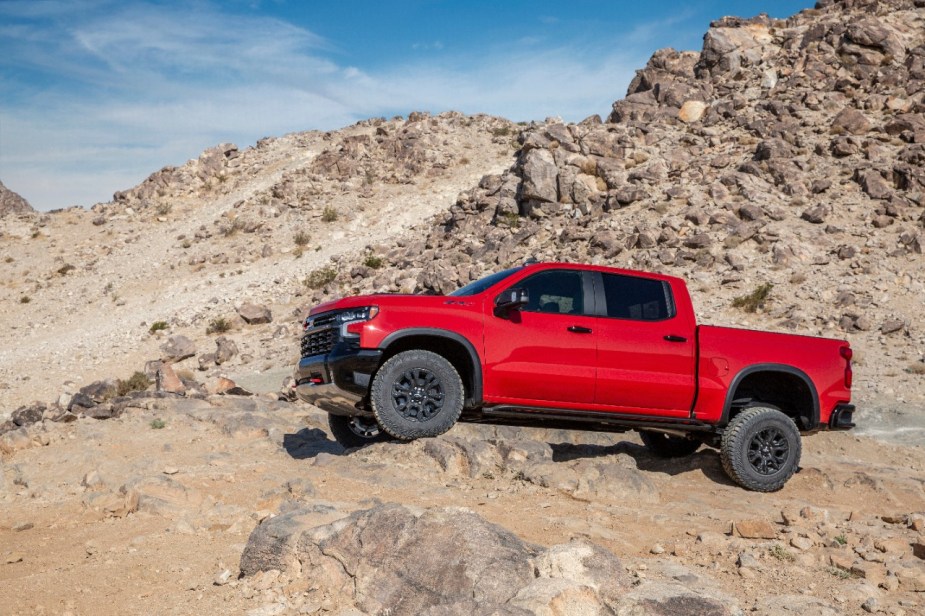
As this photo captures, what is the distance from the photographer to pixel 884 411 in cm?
1712

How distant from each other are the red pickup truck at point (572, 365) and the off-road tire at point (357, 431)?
3.68 feet

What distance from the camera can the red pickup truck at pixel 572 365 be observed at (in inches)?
325

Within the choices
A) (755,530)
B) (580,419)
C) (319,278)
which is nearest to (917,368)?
(580,419)

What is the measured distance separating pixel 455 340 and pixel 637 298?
2227 mm

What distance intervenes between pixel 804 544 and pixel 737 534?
539 mm

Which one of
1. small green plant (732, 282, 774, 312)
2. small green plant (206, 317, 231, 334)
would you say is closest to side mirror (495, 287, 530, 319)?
small green plant (732, 282, 774, 312)

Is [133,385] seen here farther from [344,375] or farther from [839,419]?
[839,419]

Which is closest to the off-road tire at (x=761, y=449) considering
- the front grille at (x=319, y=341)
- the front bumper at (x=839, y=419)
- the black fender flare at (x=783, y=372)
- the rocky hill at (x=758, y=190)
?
the black fender flare at (x=783, y=372)

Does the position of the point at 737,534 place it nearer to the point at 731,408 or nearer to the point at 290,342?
the point at 731,408

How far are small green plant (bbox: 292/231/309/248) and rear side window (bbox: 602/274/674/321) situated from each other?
1248 inches

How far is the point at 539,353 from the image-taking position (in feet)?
27.7

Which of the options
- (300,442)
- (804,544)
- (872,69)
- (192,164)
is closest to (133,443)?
(300,442)

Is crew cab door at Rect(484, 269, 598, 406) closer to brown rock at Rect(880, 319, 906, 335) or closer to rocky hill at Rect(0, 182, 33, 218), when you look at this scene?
brown rock at Rect(880, 319, 906, 335)

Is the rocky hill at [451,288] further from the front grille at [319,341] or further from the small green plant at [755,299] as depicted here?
the front grille at [319,341]
